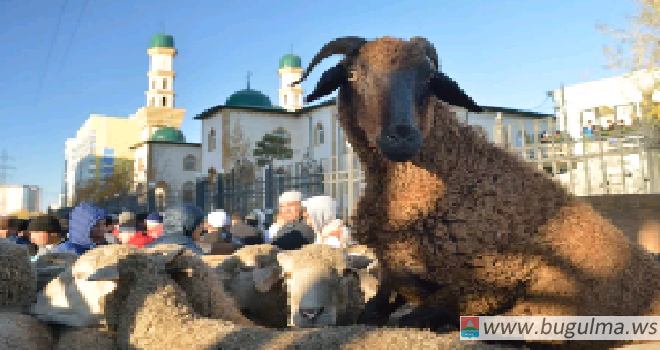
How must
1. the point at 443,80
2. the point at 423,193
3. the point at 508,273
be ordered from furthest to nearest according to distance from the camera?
1. the point at 443,80
2. the point at 423,193
3. the point at 508,273

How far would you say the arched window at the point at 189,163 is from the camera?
51.1 m

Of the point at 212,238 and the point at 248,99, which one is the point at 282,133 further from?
the point at 212,238

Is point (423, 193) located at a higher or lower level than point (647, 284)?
higher

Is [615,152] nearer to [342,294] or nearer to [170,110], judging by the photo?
[342,294]

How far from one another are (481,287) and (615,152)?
646cm

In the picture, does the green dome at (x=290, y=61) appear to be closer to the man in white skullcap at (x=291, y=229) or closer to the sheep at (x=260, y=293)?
the man in white skullcap at (x=291, y=229)

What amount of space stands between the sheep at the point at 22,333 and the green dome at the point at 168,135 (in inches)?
1957

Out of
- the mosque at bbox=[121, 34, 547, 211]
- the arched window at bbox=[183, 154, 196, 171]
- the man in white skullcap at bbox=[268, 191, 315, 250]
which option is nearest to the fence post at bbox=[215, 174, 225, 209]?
the man in white skullcap at bbox=[268, 191, 315, 250]

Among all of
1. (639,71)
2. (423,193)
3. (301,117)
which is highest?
(301,117)

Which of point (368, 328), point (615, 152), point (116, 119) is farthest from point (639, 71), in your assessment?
point (116, 119)

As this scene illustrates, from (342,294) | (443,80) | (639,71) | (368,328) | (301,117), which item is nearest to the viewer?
(368,328)

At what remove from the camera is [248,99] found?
4491 cm

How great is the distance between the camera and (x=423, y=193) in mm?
2506

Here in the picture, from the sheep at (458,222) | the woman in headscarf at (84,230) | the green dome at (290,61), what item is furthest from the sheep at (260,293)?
the green dome at (290,61)
